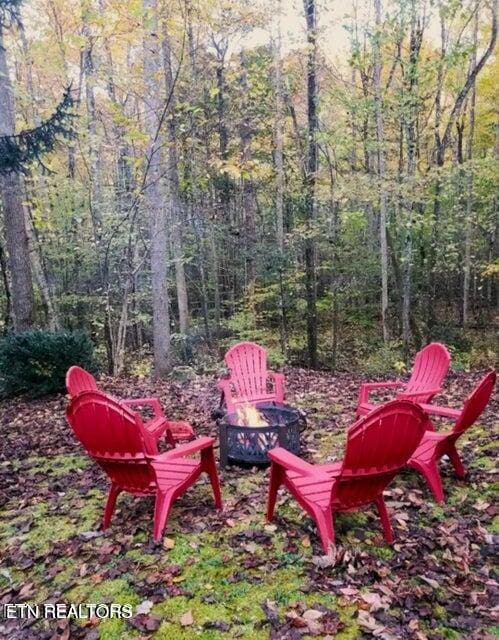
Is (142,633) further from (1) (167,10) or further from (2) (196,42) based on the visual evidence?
(2) (196,42)

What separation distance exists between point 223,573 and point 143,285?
9694 mm

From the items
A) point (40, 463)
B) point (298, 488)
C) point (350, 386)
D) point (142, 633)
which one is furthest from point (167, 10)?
point (142, 633)

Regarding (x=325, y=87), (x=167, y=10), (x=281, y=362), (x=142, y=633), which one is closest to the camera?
(x=142, y=633)

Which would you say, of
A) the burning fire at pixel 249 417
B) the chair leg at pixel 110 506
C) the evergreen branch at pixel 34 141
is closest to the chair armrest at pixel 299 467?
the chair leg at pixel 110 506

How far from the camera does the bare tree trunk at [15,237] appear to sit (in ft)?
22.9

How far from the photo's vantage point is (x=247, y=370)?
4914mm

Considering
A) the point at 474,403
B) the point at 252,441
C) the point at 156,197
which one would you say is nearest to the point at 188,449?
the point at 252,441

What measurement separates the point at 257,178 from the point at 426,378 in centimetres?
814

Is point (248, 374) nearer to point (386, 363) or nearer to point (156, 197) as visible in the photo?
point (156, 197)

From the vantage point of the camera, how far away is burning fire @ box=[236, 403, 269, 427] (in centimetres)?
395

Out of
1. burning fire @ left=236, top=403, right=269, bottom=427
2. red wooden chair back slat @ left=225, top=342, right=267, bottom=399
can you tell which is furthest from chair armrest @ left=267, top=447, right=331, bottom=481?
red wooden chair back slat @ left=225, top=342, right=267, bottom=399

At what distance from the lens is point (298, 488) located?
2.54 metres

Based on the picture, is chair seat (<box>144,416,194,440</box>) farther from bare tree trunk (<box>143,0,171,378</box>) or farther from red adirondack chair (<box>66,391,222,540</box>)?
bare tree trunk (<box>143,0,171,378</box>)

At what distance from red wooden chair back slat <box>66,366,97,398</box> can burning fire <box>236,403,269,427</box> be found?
1.25 meters
